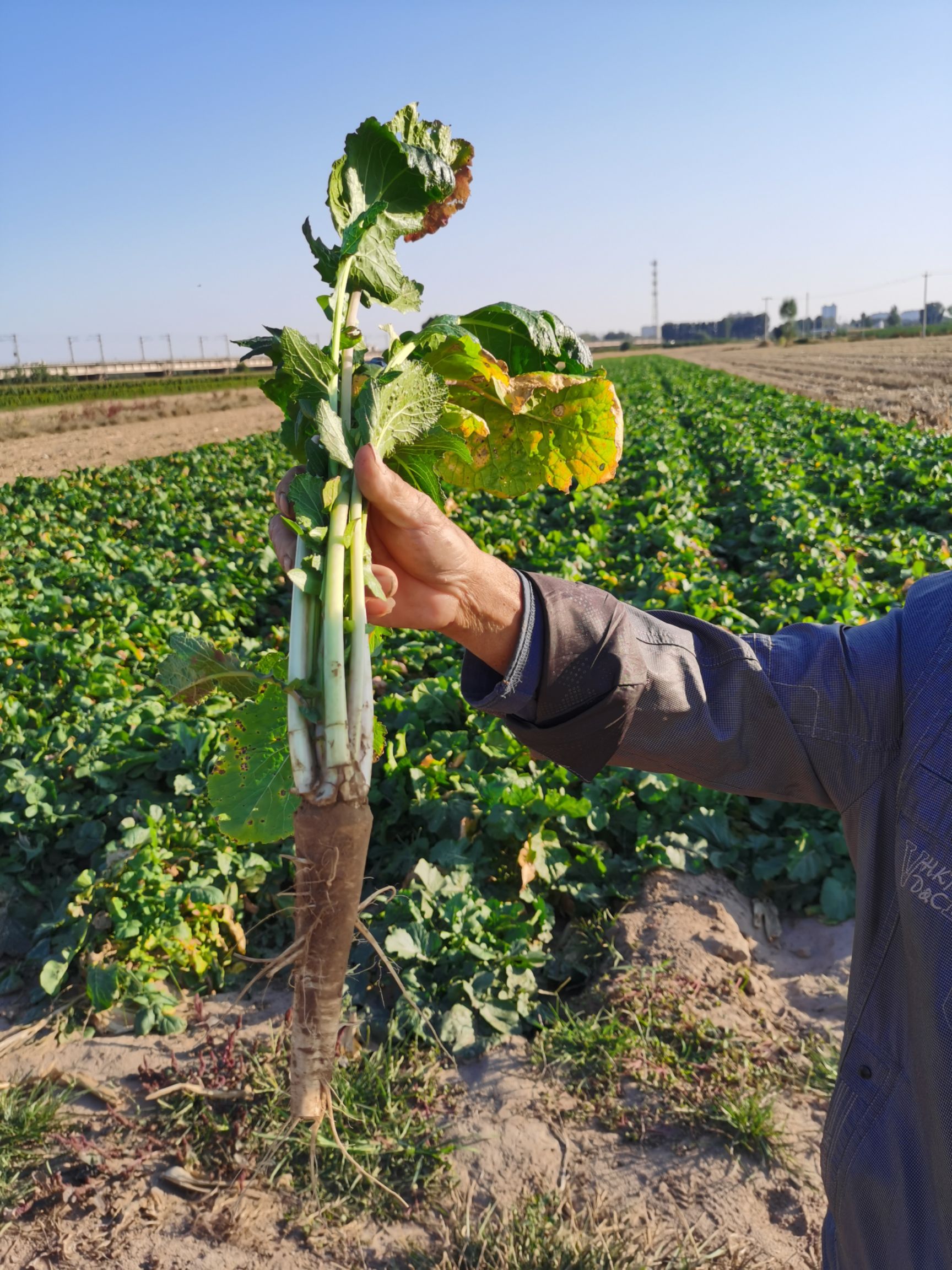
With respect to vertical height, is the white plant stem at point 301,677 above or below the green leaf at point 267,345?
below

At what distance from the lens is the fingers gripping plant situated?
1667mm

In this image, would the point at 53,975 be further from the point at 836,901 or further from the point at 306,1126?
the point at 836,901

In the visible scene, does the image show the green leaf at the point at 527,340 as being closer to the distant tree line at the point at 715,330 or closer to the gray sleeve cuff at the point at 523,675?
the gray sleeve cuff at the point at 523,675

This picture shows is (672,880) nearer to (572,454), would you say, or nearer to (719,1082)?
(719,1082)

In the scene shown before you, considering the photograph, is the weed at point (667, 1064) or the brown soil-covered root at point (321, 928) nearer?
the brown soil-covered root at point (321, 928)

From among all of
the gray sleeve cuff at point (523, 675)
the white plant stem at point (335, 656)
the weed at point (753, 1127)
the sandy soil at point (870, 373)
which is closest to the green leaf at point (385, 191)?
the white plant stem at point (335, 656)

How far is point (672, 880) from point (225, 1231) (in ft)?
6.93

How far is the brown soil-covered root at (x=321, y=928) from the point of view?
172 centimetres

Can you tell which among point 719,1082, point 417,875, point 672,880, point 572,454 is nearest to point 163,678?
point 572,454

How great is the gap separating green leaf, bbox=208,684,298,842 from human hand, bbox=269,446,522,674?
37cm

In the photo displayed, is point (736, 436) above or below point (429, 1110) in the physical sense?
above

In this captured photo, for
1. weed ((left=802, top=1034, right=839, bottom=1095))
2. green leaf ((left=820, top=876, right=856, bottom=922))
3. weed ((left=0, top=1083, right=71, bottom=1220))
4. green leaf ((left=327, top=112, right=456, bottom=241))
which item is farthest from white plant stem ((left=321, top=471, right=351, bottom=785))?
green leaf ((left=820, top=876, right=856, bottom=922))

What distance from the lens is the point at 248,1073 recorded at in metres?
2.77

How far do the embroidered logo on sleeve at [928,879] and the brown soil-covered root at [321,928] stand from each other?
36.7 inches
